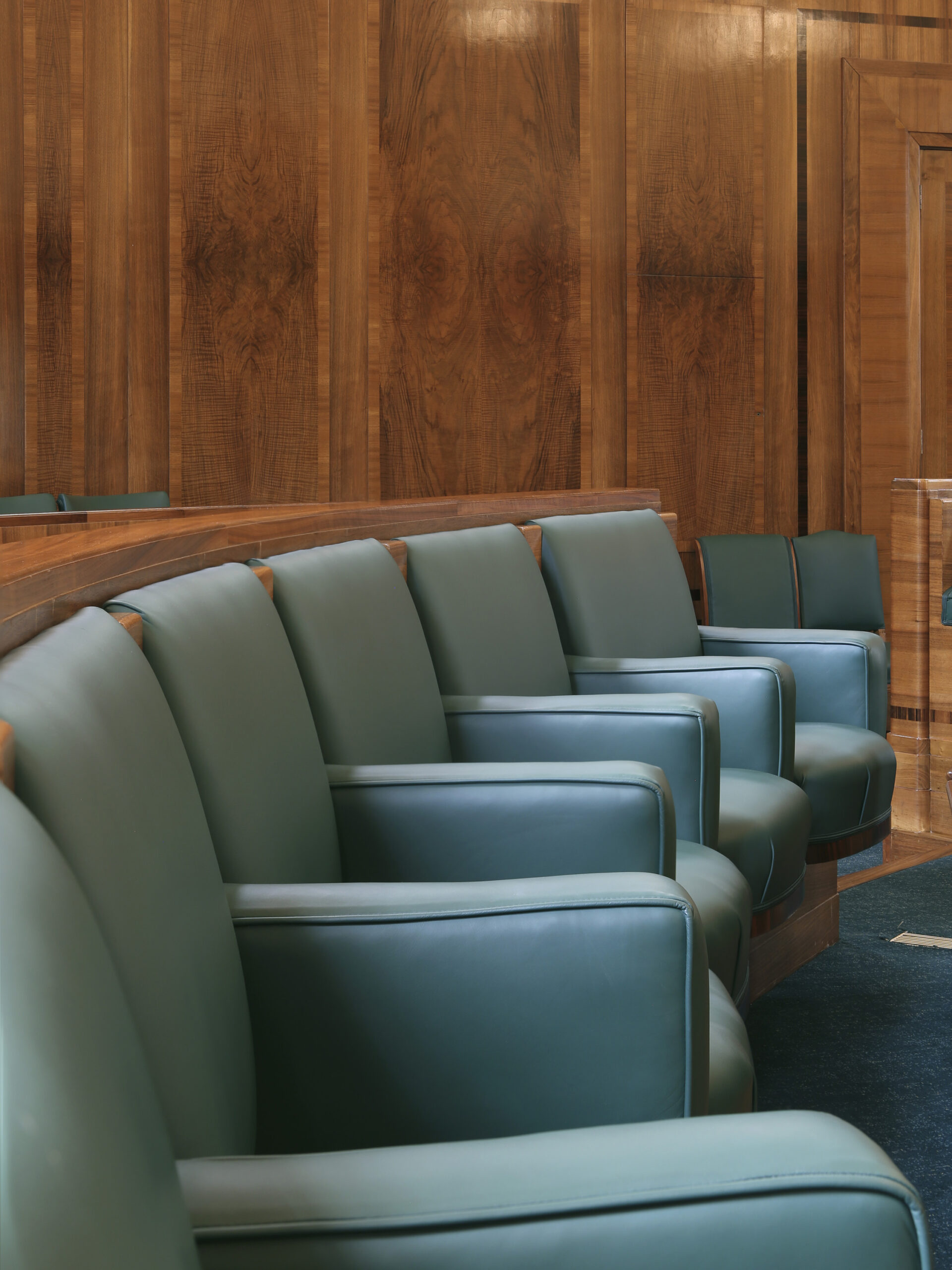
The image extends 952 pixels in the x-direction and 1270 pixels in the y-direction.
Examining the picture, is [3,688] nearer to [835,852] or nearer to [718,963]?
[718,963]

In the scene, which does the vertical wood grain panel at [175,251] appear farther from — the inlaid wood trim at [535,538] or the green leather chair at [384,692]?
the green leather chair at [384,692]

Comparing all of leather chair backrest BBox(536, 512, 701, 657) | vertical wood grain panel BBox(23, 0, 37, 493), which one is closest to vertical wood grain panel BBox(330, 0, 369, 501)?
vertical wood grain panel BBox(23, 0, 37, 493)

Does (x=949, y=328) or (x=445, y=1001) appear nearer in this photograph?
(x=445, y=1001)

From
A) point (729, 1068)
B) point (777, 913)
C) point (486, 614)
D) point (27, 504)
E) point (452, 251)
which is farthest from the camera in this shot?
point (452, 251)

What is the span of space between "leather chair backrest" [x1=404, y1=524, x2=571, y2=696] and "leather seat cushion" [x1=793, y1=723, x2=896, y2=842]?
0.49 metres

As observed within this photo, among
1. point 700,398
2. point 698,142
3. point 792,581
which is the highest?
point 698,142

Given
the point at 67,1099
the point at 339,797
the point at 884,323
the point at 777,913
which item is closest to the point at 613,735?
the point at 777,913

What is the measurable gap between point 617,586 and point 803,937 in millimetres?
827

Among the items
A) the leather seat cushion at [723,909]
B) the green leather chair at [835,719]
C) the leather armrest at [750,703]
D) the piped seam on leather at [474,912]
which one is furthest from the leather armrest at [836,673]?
the piped seam on leather at [474,912]

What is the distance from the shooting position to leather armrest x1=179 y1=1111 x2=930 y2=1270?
0.60m

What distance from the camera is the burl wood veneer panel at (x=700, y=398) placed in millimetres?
4961

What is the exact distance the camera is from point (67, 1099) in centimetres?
37

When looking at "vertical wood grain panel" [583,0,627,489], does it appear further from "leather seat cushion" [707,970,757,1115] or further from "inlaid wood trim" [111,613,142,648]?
"inlaid wood trim" [111,613,142,648]

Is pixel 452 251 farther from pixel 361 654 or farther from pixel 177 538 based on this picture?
pixel 177 538
